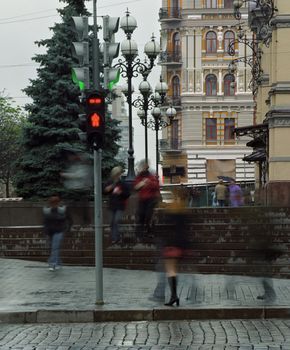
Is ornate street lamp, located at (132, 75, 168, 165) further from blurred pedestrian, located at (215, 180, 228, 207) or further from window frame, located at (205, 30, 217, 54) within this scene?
window frame, located at (205, 30, 217, 54)

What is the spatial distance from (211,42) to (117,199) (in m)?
52.7

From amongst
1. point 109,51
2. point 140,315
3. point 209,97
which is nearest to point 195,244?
point 109,51

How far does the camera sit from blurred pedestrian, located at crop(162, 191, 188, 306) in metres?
13.1

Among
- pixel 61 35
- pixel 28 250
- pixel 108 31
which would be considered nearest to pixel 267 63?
pixel 61 35

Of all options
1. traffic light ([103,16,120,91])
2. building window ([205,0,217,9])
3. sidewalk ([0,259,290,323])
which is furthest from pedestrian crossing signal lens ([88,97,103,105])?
building window ([205,0,217,9])

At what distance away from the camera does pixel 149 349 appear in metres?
10.1

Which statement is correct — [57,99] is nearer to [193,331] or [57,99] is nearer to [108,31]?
[108,31]

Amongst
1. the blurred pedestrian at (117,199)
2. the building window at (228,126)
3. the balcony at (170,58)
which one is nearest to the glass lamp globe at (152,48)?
the blurred pedestrian at (117,199)

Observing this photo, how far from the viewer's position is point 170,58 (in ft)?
234

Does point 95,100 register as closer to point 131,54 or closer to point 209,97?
point 131,54

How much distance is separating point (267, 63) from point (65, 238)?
23.7m

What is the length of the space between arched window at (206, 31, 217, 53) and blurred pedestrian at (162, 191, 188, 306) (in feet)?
192

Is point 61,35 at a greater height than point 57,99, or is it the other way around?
point 61,35

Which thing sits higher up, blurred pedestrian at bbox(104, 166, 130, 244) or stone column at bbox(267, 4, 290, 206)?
stone column at bbox(267, 4, 290, 206)
